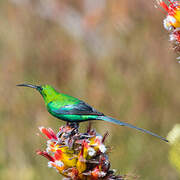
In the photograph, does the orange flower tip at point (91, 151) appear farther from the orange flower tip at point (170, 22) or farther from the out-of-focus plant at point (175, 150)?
the orange flower tip at point (170, 22)

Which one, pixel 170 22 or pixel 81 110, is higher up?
pixel 170 22

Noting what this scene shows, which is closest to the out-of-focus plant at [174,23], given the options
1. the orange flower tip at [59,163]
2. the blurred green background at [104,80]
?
the orange flower tip at [59,163]

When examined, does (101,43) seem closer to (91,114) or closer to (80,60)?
(80,60)

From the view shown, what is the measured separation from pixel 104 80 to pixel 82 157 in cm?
369

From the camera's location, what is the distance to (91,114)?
281cm

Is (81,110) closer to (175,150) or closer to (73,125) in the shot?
(73,125)

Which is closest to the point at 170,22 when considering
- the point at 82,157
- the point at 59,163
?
the point at 82,157

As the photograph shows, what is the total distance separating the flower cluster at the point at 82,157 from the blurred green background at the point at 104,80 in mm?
2034

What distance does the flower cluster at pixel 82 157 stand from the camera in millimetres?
2299

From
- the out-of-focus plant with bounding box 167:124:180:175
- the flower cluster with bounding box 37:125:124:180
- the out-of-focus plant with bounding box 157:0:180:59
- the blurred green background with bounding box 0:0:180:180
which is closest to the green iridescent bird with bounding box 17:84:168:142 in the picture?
the flower cluster with bounding box 37:125:124:180

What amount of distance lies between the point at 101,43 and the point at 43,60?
1282 millimetres

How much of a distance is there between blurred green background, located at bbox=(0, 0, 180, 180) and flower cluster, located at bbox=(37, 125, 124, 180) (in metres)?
2.03

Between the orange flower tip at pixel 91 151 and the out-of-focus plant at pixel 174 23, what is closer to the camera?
the orange flower tip at pixel 91 151

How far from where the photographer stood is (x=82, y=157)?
229 centimetres
